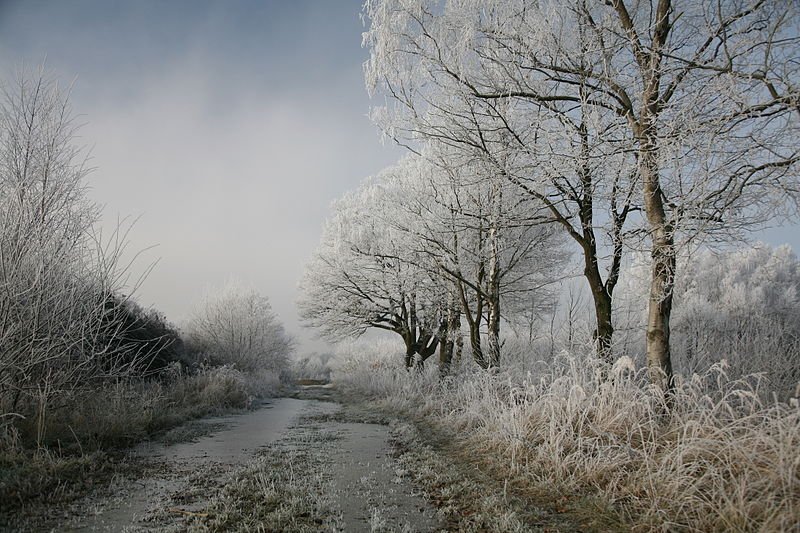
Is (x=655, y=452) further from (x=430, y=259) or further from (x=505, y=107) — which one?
(x=430, y=259)

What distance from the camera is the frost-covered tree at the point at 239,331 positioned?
2259 cm

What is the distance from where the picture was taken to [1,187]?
599 centimetres

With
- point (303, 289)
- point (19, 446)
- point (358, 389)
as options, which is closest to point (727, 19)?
point (19, 446)

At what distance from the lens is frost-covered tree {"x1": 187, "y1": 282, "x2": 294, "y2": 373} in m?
22.6

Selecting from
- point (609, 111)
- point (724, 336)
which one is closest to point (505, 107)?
point (609, 111)

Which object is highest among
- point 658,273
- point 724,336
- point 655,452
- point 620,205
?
point 620,205

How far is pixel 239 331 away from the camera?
2580 cm

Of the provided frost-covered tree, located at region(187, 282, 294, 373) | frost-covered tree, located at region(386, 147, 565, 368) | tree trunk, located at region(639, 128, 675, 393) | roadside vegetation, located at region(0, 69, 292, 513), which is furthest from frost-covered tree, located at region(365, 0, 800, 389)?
frost-covered tree, located at region(187, 282, 294, 373)

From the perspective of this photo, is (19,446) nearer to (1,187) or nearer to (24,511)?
(24,511)

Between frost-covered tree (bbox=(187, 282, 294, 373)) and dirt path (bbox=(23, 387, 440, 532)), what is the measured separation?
45.7 ft

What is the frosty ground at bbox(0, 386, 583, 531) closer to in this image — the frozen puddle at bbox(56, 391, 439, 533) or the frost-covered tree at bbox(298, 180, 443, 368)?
the frozen puddle at bbox(56, 391, 439, 533)

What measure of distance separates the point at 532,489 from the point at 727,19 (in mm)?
4719

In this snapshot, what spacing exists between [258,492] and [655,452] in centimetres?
347

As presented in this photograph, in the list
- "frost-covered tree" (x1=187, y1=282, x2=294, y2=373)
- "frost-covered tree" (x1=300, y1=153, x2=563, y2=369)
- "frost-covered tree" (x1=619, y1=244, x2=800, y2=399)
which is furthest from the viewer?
"frost-covered tree" (x1=187, y1=282, x2=294, y2=373)
